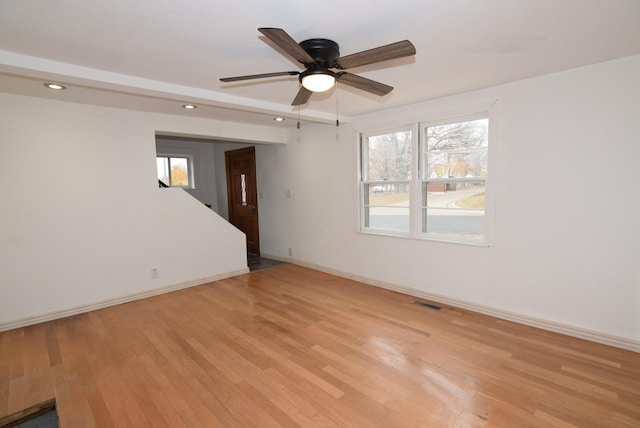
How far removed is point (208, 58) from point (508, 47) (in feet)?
7.42

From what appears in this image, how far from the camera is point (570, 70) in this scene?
9.10ft

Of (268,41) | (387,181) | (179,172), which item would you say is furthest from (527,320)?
(179,172)

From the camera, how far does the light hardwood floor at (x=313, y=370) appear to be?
1972mm

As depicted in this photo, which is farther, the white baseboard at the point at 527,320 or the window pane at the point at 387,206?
the window pane at the point at 387,206

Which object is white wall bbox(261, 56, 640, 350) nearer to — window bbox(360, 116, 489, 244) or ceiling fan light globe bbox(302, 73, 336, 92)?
window bbox(360, 116, 489, 244)

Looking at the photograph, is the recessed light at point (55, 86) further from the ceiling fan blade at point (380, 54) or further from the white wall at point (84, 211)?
the ceiling fan blade at point (380, 54)

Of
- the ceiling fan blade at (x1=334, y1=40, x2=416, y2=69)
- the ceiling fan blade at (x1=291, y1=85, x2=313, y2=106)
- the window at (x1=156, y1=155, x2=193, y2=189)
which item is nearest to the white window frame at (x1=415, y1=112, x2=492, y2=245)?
the ceiling fan blade at (x1=291, y1=85, x2=313, y2=106)

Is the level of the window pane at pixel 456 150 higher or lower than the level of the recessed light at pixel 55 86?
lower

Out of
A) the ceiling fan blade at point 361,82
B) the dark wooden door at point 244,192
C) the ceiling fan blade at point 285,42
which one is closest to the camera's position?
the ceiling fan blade at point 285,42

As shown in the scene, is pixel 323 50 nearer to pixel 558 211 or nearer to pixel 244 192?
pixel 558 211

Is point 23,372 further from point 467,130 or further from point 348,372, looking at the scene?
point 467,130

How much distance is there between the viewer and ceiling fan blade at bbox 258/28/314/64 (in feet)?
5.05

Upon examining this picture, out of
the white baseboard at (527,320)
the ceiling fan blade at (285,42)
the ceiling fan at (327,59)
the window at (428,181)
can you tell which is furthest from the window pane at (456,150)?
the ceiling fan blade at (285,42)

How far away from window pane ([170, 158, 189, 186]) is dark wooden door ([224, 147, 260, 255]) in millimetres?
1008
